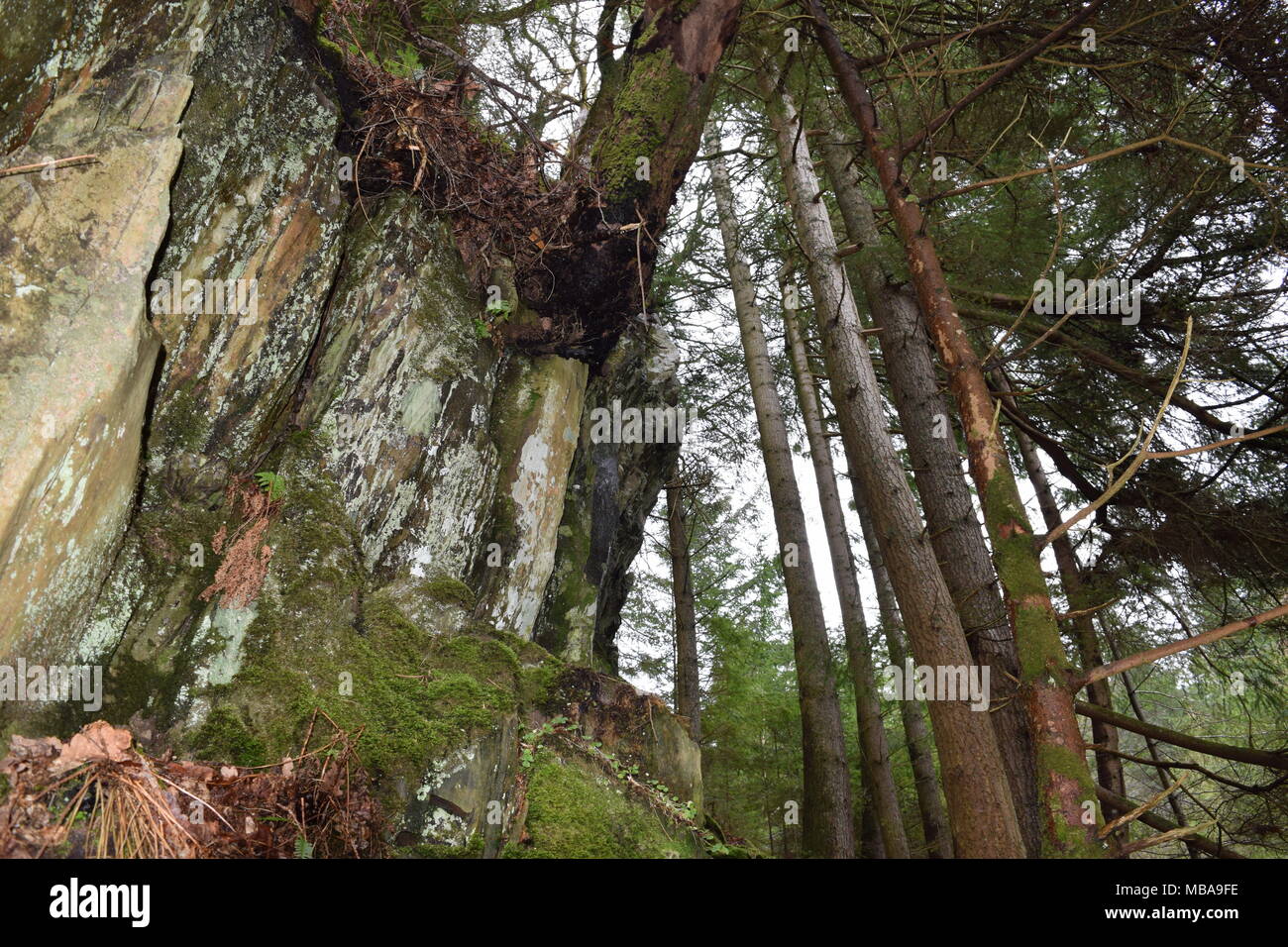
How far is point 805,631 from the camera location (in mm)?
8281

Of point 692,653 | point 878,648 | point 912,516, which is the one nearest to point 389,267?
point 912,516

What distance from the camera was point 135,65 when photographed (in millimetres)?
4047

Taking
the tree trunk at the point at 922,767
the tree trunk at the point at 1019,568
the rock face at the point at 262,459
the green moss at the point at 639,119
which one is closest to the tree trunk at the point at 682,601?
the tree trunk at the point at 922,767

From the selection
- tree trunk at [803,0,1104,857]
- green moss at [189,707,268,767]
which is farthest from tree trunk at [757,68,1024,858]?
green moss at [189,707,268,767]

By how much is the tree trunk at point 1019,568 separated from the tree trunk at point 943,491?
2.07 m

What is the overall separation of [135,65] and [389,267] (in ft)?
5.60

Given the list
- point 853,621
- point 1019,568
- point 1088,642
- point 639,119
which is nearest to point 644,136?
point 639,119

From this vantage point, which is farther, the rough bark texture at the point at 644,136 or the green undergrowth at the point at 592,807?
the rough bark texture at the point at 644,136

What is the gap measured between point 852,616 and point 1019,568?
693cm

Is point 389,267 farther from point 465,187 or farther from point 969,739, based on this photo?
point 969,739

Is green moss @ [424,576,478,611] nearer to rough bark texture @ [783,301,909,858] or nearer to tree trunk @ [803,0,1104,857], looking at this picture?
tree trunk @ [803,0,1104,857]

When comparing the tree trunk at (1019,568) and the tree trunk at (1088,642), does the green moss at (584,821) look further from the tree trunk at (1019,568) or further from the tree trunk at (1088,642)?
the tree trunk at (1088,642)

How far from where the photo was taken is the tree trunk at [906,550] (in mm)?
4098

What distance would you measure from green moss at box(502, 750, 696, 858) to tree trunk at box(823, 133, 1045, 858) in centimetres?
264
